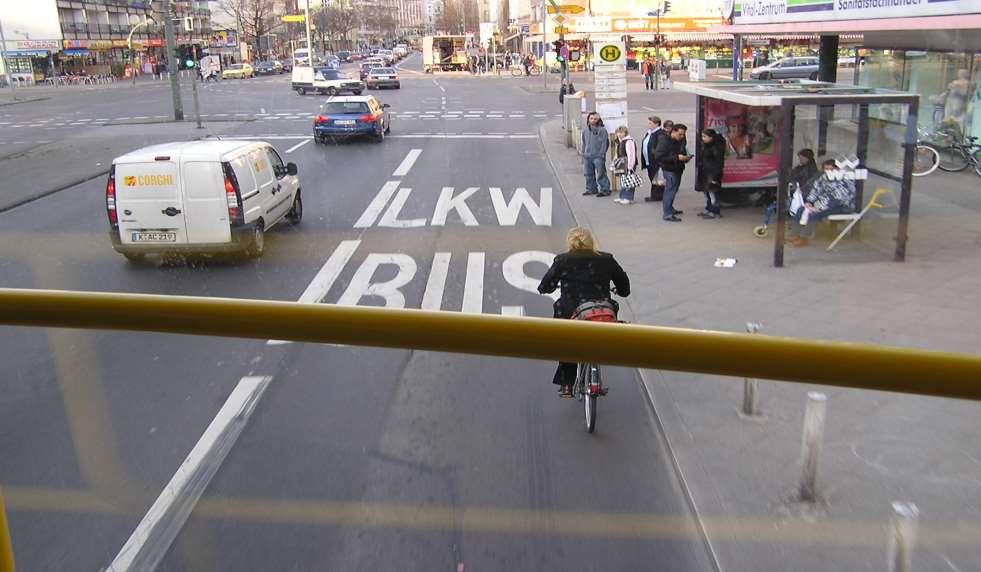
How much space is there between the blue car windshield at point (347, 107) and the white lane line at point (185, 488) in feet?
81.0

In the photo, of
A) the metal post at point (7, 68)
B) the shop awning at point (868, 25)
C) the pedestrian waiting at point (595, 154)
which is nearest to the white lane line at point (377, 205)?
the pedestrian waiting at point (595, 154)

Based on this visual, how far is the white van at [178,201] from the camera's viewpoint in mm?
11875

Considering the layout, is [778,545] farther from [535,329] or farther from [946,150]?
[946,150]

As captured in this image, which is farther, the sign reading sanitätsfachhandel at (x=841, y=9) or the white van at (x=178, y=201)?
the sign reading sanitätsfachhandel at (x=841, y=9)

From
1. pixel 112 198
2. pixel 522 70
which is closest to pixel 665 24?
pixel 522 70

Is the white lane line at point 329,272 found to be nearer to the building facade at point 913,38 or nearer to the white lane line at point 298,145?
the building facade at point 913,38

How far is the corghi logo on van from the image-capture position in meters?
11.9

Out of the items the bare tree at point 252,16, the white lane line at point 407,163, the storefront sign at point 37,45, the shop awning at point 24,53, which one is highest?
the bare tree at point 252,16

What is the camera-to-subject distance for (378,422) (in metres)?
4.56

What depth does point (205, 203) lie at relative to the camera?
A: 1205 centimetres

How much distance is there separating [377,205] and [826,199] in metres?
8.56

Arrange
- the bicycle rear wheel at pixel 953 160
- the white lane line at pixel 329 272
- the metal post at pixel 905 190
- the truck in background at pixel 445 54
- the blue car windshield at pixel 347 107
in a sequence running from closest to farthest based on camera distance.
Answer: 1. the white lane line at pixel 329 272
2. the metal post at pixel 905 190
3. the bicycle rear wheel at pixel 953 160
4. the blue car windshield at pixel 347 107
5. the truck in background at pixel 445 54

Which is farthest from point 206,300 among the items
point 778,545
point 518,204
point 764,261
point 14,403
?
point 518,204

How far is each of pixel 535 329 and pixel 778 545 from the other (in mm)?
1572
